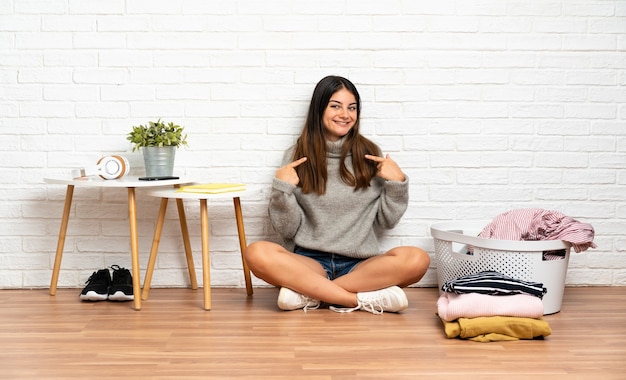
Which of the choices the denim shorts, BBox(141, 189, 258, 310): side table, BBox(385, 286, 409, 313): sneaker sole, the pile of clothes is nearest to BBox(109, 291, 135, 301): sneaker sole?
BBox(141, 189, 258, 310): side table

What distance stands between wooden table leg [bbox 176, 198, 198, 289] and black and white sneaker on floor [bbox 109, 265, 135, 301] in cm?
29

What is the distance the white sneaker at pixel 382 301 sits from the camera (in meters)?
2.86

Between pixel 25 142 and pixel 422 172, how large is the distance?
186cm

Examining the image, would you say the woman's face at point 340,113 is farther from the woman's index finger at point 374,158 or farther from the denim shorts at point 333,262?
the denim shorts at point 333,262

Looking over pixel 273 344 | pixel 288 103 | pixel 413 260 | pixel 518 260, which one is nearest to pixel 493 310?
pixel 518 260

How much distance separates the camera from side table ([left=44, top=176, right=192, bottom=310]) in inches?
116

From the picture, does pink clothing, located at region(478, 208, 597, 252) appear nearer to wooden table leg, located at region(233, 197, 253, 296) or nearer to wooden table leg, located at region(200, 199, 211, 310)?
wooden table leg, located at region(233, 197, 253, 296)

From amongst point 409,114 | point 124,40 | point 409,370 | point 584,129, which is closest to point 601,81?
point 584,129

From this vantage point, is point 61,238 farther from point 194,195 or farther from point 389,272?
point 389,272

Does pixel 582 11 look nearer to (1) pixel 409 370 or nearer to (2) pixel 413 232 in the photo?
(2) pixel 413 232

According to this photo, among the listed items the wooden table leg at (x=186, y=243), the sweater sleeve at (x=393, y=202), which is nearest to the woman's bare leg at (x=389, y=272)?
the sweater sleeve at (x=393, y=202)

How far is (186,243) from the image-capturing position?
331cm

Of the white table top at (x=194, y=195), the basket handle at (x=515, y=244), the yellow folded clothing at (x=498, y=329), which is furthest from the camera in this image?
the white table top at (x=194, y=195)

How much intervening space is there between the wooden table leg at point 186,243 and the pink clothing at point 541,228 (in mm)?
1323
